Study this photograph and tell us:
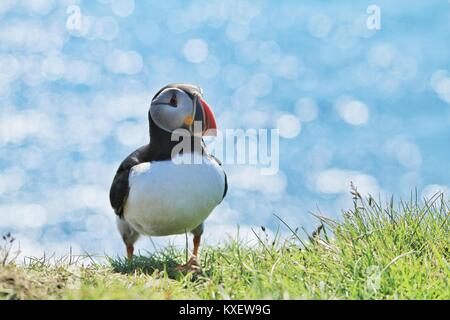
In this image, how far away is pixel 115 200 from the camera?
5.66 m

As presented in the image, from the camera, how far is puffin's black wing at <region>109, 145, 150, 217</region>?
5.54m

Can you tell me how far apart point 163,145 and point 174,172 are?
10.4 inches

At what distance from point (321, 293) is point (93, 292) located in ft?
4.17

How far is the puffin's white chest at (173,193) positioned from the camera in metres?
5.29

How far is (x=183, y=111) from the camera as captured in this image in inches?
213

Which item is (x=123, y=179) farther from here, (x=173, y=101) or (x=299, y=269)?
(x=299, y=269)

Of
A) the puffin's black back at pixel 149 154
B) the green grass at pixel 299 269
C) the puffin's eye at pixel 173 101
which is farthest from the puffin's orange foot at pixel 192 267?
the puffin's eye at pixel 173 101

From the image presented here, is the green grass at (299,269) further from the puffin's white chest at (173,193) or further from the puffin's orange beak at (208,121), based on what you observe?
the puffin's orange beak at (208,121)

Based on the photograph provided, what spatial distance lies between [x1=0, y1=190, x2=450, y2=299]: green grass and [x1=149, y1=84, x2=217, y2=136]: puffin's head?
0.93m

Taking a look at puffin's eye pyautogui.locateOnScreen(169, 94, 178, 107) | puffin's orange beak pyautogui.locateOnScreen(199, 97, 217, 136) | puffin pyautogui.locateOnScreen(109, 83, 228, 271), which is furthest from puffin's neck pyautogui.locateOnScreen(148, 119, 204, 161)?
puffin's eye pyautogui.locateOnScreen(169, 94, 178, 107)

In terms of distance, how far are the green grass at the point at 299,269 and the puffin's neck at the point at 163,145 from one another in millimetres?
793
